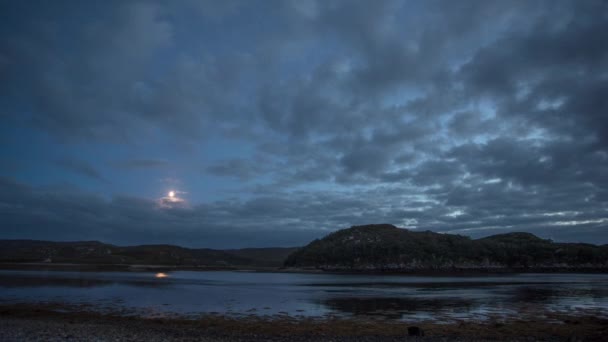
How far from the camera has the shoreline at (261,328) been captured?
2714 cm

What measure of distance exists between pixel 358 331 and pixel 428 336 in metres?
5.65

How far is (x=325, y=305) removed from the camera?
50.3m

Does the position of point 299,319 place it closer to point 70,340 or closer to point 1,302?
point 70,340

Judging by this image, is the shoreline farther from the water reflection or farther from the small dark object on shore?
the water reflection

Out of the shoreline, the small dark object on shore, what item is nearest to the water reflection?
the shoreline

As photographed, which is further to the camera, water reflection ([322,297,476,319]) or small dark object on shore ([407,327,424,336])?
water reflection ([322,297,476,319])

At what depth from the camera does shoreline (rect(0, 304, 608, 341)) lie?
27.1 metres

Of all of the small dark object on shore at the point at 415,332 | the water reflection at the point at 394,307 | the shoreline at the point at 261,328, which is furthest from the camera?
the water reflection at the point at 394,307

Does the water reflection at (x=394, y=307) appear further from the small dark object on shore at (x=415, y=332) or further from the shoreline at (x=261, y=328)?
the small dark object on shore at (x=415, y=332)

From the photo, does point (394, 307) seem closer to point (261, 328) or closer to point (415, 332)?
point (415, 332)

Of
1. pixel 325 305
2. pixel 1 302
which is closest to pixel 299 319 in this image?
pixel 325 305

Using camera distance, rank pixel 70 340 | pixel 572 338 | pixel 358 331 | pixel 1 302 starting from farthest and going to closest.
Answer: pixel 1 302 → pixel 358 331 → pixel 572 338 → pixel 70 340

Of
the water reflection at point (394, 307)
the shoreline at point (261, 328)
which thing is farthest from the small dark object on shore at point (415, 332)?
the water reflection at point (394, 307)

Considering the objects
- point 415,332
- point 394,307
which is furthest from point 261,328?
point 394,307
